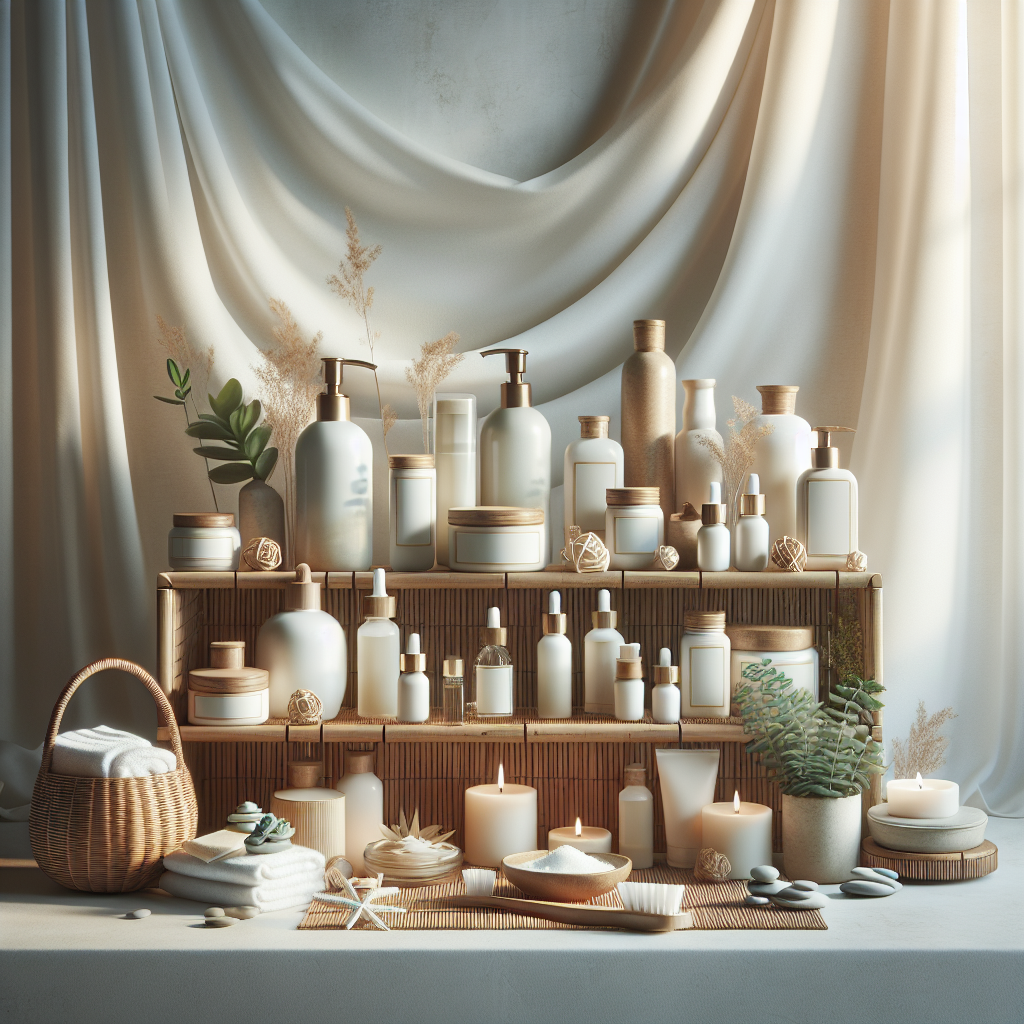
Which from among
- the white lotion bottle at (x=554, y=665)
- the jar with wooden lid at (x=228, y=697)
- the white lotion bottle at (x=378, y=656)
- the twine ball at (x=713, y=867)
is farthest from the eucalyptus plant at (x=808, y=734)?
the jar with wooden lid at (x=228, y=697)

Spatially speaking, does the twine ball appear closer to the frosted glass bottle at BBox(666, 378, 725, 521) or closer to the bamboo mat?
the bamboo mat

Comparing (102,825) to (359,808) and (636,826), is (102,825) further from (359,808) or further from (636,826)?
(636,826)

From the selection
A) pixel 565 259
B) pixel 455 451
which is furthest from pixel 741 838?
pixel 565 259

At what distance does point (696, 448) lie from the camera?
1.44 m

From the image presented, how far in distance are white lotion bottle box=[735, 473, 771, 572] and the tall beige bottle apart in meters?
0.11

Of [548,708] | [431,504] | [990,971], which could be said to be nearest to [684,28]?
[431,504]

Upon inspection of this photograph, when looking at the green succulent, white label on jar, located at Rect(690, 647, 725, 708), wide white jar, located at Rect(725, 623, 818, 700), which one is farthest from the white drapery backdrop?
white label on jar, located at Rect(690, 647, 725, 708)

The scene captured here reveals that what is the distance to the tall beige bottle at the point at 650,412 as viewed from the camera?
4.75 ft

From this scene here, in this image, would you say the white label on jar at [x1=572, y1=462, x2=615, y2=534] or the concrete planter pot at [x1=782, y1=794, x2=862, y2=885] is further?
the white label on jar at [x1=572, y1=462, x2=615, y2=534]

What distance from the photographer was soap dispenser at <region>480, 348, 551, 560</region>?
1.41m

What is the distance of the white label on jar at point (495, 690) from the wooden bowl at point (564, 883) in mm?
198

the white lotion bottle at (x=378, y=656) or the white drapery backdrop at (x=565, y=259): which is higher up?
the white drapery backdrop at (x=565, y=259)

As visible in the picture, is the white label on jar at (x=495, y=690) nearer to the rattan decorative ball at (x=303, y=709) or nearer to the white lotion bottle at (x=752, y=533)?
the rattan decorative ball at (x=303, y=709)

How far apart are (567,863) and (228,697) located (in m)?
0.44
